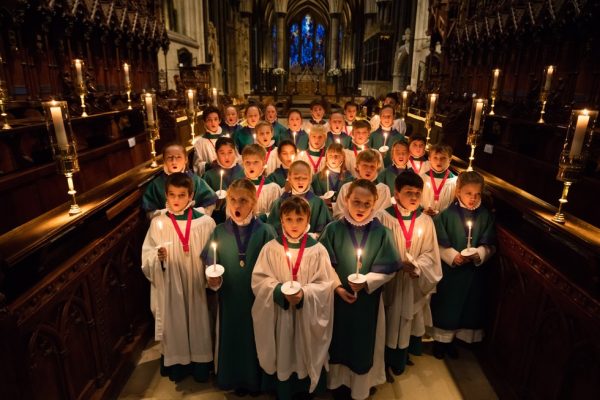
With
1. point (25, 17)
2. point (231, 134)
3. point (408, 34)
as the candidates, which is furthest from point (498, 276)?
point (408, 34)

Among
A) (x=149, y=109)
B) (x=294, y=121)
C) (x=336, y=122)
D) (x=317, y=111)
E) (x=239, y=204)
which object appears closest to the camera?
(x=239, y=204)

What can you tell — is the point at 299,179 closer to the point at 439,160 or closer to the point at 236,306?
the point at 236,306

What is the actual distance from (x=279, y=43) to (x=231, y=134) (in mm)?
30458

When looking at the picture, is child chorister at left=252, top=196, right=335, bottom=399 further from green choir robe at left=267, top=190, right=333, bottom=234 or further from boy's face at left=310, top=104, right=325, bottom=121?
boy's face at left=310, top=104, right=325, bottom=121

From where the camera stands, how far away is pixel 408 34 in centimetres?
1933

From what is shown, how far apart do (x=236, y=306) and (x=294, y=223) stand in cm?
89

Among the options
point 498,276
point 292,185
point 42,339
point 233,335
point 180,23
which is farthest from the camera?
point 180,23

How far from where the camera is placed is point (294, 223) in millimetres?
2678

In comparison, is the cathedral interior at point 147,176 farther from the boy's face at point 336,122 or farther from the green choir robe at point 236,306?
the boy's face at point 336,122

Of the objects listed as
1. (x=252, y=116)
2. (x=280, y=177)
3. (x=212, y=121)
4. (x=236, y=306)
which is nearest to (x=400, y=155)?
(x=280, y=177)

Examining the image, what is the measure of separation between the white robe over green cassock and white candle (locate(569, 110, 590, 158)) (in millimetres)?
2845

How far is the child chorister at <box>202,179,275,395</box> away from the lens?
2.90 metres

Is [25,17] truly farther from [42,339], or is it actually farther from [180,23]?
[180,23]

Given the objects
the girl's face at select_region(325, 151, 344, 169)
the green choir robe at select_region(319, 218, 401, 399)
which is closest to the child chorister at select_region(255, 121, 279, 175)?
the girl's face at select_region(325, 151, 344, 169)
